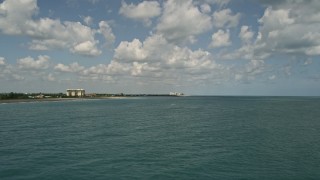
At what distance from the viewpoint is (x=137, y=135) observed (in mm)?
58312

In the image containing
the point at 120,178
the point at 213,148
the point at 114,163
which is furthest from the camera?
the point at 213,148

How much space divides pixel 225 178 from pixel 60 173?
50.5 ft

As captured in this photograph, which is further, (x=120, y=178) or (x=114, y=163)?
(x=114, y=163)

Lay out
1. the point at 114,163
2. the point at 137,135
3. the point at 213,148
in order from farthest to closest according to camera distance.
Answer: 1. the point at 137,135
2. the point at 213,148
3. the point at 114,163

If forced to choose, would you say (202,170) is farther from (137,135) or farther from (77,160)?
(137,135)

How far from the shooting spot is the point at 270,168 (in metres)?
34.1

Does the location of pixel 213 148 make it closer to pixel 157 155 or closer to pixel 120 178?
pixel 157 155

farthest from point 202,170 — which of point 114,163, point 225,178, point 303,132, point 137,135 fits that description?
point 303,132

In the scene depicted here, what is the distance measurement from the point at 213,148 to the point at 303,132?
25445 mm

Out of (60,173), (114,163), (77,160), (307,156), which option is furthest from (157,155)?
(307,156)

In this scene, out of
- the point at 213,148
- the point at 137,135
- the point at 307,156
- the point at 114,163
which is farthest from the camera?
the point at 137,135

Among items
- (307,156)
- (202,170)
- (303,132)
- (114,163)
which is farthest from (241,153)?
(303,132)

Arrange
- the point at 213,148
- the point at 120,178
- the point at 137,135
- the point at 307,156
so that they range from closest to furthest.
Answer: the point at 120,178 < the point at 307,156 < the point at 213,148 < the point at 137,135

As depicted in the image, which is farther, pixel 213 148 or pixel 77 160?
pixel 213 148
